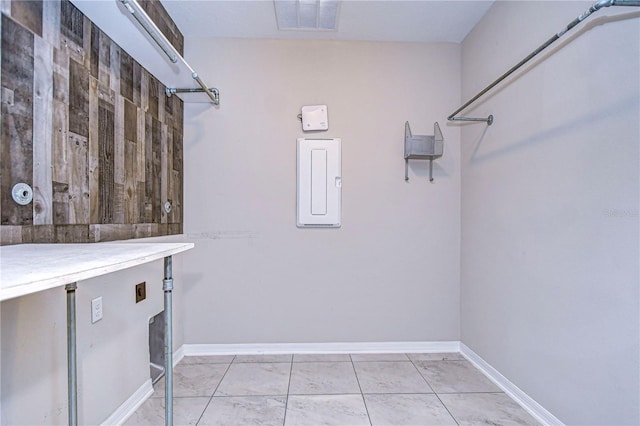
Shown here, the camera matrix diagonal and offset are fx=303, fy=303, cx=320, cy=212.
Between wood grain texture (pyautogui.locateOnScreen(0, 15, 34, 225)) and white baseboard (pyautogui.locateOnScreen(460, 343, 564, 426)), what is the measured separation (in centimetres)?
251

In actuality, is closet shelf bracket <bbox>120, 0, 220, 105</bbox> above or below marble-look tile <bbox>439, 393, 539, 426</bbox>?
above

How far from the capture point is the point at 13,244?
1051mm

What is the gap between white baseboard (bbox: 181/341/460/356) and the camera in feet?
7.88

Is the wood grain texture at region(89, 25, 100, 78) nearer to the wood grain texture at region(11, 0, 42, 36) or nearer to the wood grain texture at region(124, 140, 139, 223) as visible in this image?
the wood grain texture at region(11, 0, 42, 36)

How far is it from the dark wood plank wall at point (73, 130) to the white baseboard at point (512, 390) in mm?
2433

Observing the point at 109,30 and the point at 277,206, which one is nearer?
the point at 109,30

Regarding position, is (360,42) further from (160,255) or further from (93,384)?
(93,384)

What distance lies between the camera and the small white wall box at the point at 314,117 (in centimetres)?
241

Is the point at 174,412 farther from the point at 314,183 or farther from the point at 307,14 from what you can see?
the point at 307,14

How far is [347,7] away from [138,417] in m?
2.81

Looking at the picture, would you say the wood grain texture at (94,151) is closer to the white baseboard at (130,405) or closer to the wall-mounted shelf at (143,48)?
the wall-mounted shelf at (143,48)

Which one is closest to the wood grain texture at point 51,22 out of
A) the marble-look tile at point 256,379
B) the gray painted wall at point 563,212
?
the marble-look tile at point 256,379

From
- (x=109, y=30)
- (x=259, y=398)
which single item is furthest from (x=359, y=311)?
(x=109, y=30)

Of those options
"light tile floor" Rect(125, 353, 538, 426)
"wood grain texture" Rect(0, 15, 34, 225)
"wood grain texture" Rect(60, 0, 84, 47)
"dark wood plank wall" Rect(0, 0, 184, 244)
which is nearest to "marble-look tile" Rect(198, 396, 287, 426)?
"light tile floor" Rect(125, 353, 538, 426)
